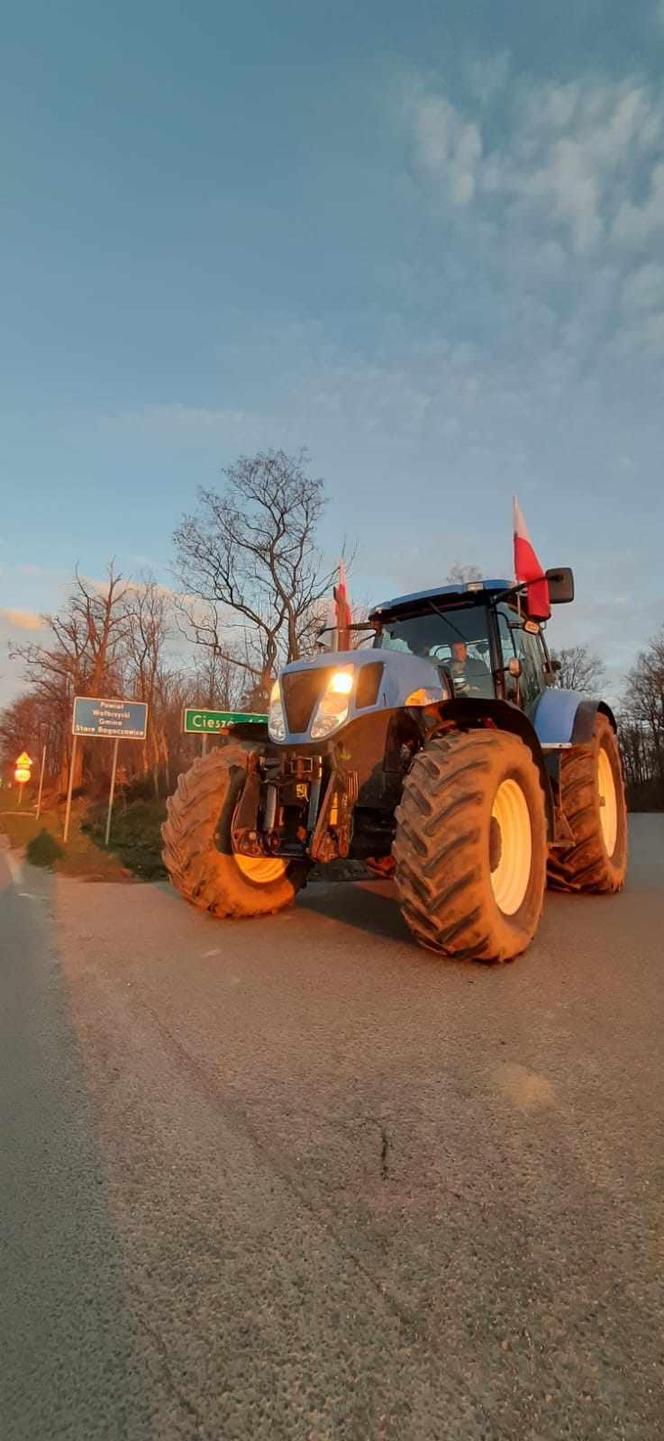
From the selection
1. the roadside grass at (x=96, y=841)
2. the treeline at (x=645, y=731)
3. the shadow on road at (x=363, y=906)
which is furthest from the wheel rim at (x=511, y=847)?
the treeline at (x=645, y=731)

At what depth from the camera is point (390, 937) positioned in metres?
4.45

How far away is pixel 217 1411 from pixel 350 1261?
411 millimetres

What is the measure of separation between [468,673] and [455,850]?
2.45 metres

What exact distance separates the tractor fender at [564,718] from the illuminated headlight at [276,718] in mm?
2119

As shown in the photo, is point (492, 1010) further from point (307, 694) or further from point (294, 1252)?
point (307, 694)

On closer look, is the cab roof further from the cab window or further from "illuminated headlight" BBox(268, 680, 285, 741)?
"illuminated headlight" BBox(268, 680, 285, 741)

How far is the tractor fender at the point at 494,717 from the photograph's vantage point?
443cm

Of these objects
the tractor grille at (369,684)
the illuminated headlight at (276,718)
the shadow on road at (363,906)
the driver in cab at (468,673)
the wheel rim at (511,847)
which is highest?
the driver in cab at (468,673)

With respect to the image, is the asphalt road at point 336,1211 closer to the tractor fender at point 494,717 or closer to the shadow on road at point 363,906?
the shadow on road at point 363,906

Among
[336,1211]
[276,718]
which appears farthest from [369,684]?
[336,1211]

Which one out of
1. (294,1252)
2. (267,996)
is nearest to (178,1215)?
(294,1252)

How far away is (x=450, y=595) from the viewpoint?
5.75m

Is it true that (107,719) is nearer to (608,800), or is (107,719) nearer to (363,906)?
(363,906)

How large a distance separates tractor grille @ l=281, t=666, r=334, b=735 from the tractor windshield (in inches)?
43.8
